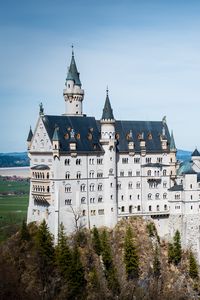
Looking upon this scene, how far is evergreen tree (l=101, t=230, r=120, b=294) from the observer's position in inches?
3376

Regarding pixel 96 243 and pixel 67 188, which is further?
pixel 67 188

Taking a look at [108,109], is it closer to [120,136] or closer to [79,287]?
[120,136]

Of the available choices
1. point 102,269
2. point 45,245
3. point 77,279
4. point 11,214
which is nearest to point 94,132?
point 45,245

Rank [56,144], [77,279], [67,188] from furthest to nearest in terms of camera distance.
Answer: [67,188]
[56,144]
[77,279]

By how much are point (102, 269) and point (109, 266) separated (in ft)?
3.63

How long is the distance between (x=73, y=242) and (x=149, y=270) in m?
12.2

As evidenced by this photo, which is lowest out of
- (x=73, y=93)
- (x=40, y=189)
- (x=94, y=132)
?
(x=40, y=189)

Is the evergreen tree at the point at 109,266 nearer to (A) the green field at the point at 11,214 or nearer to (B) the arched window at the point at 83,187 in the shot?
(B) the arched window at the point at 83,187

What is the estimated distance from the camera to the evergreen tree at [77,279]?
81.5 metres

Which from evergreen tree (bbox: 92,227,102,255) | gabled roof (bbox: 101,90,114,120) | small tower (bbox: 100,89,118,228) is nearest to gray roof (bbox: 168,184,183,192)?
small tower (bbox: 100,89,118,228)

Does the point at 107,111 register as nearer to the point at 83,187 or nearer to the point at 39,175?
the point at 83,187

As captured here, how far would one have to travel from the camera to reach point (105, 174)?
96812 millimetres

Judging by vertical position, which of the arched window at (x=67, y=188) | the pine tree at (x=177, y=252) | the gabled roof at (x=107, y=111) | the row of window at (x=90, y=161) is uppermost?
the gabled roof at (x=107, y=111)

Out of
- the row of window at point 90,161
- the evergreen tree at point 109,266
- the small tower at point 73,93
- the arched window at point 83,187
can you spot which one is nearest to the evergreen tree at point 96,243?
the evergreen tree at point 109,266
